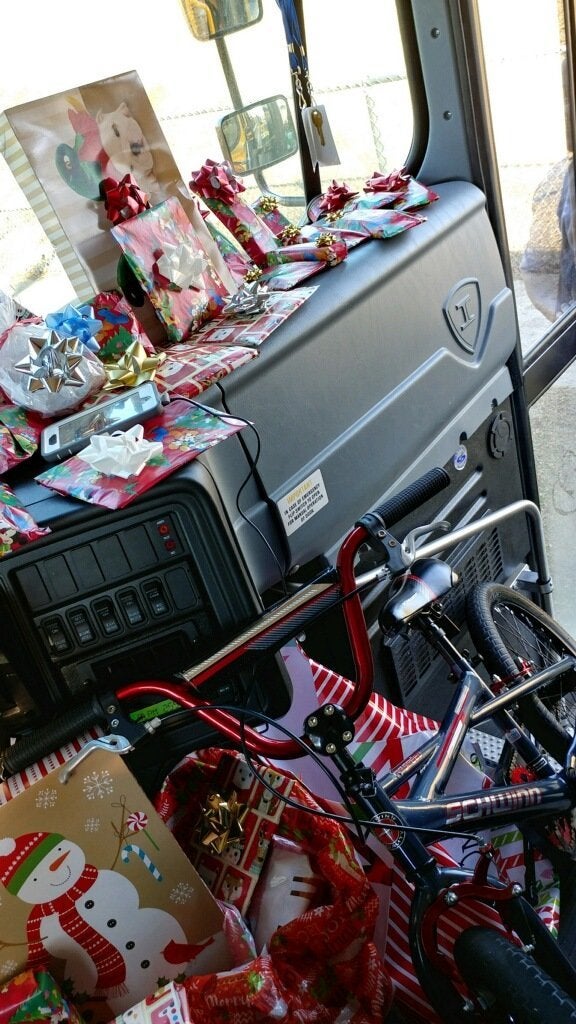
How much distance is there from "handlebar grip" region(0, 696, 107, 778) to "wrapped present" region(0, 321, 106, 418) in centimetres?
55

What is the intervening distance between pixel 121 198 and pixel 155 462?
2.37ft

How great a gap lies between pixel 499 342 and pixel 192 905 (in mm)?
1802

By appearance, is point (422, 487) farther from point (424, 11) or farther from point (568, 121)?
point (568, 121)

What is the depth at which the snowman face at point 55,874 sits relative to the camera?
1103 mm

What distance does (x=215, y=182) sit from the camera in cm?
201

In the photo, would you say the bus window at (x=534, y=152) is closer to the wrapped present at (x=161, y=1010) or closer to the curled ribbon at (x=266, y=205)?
the curled ribbon at (x=266, y=205)

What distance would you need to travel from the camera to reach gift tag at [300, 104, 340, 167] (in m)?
2.31

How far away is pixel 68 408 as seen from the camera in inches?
59.7

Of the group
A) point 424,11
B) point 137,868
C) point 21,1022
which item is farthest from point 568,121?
point 21,1022

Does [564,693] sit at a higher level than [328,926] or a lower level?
lower

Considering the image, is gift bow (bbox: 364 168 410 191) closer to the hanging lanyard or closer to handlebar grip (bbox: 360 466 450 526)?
the hanging lanyard

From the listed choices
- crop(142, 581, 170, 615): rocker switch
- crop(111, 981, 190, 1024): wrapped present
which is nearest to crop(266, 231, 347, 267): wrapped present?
crop(142, 581, 170, 615): rocker switch

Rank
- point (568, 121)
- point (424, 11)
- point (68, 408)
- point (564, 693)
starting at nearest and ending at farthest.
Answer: point (68, 408)
point (564, 693)
point (424, 11)
point (568, 121)

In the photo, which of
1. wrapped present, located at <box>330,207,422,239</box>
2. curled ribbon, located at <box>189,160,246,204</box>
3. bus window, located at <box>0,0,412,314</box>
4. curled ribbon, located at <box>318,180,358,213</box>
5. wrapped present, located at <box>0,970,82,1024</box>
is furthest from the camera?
curled ribbon, located at <box>318,180,358,213</box>
